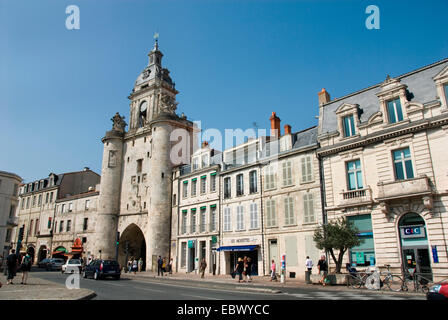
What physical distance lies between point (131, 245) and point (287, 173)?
1005 inches

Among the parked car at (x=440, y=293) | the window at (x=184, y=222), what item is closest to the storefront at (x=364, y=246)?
the parked car at (x=440, y=293)

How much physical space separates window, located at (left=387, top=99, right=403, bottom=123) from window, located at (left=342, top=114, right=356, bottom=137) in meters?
2.28

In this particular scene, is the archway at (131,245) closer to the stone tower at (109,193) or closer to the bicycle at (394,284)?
the stone tower at (109,193)

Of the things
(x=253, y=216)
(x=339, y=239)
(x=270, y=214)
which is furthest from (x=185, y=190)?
(x=339, y=239)

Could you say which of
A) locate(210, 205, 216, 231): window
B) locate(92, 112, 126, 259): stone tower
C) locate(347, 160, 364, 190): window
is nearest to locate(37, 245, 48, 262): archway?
locate(92, 112, 126, 259): stone tower

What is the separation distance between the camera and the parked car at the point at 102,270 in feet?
70.2

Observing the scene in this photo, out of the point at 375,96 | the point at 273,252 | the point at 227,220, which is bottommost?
the point at 273,252

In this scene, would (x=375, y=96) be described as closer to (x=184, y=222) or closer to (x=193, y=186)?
(x=193, y=186)

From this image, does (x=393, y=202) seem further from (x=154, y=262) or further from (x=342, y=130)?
(x=154, y=262)

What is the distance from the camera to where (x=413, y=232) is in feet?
56.6

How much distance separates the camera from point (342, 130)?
70.4ft

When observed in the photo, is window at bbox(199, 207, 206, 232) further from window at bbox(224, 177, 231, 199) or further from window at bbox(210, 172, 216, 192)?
window at bbox(224, 177, 231, 199)

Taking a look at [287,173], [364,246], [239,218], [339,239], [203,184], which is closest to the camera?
[339,239]
